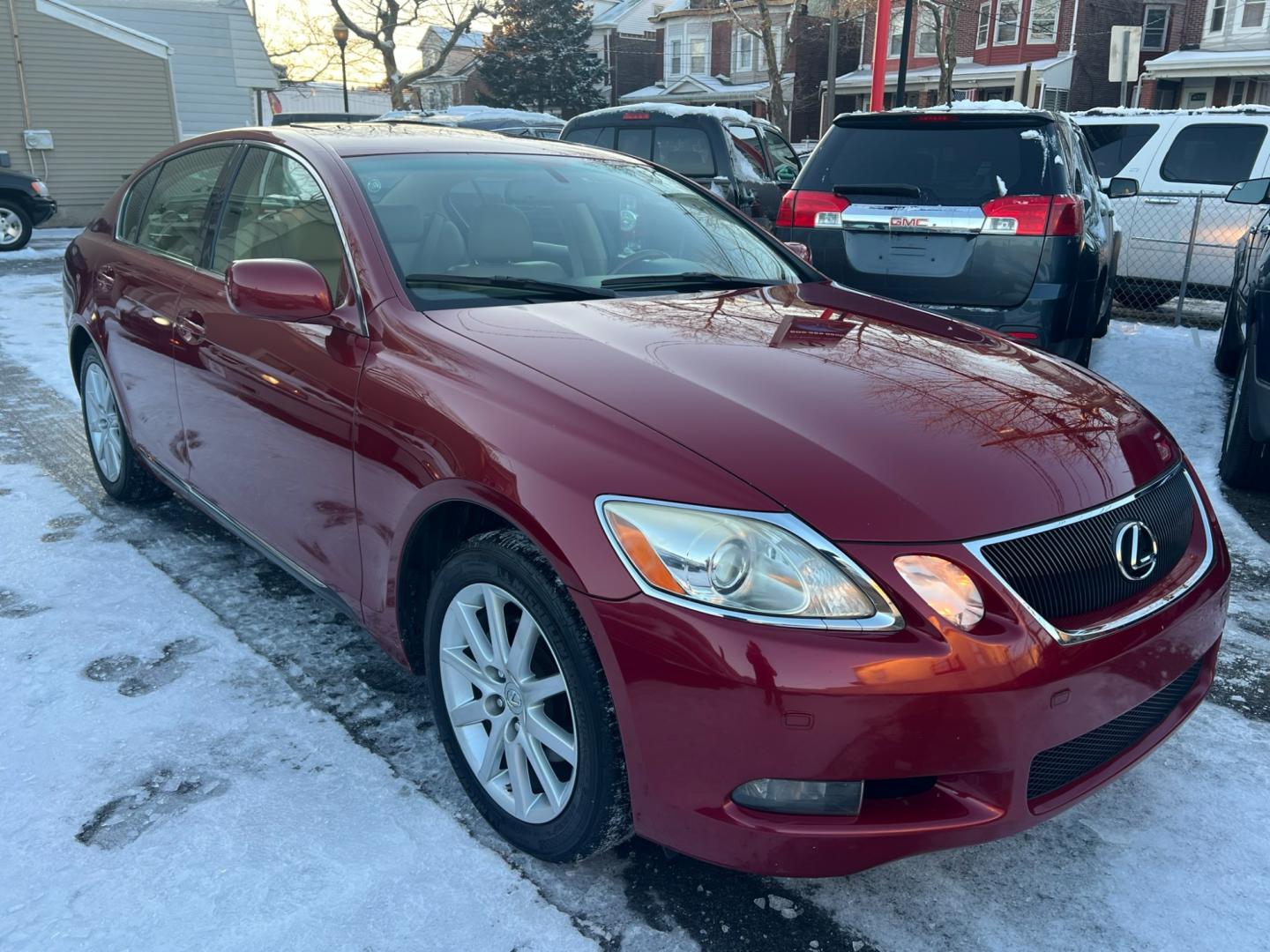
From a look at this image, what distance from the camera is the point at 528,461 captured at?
7.05 feet

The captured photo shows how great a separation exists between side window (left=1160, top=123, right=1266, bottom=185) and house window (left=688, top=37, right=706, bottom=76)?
39.1 meters

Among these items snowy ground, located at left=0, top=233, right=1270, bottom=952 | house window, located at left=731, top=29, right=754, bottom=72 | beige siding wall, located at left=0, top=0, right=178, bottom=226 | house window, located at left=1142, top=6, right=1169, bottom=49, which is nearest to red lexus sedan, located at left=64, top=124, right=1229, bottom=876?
snowy ground, located at left=0, top=233, right=1270, bottom=952

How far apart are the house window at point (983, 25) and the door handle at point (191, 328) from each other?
38364mm

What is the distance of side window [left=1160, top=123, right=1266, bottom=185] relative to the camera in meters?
9.23

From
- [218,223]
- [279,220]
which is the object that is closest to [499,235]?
[279,220]

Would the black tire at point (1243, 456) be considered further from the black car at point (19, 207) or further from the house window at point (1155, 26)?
the house window at point (1155, 26)

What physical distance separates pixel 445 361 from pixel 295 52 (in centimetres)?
4487

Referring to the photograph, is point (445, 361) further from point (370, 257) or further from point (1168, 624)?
point (1168, 624)

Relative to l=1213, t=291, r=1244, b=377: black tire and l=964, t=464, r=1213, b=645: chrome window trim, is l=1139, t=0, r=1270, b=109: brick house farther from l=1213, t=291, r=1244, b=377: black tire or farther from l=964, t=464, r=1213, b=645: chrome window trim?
l=964, t=464, r=1213, b=645: chrome window trim

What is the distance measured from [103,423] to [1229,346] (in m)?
6.87

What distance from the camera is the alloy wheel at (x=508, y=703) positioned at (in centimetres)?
220

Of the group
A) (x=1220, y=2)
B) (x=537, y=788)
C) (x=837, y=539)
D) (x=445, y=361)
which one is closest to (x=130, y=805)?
(x=537, y=788)

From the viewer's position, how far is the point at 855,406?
229 centimetres

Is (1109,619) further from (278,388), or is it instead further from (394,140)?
(394,140)
